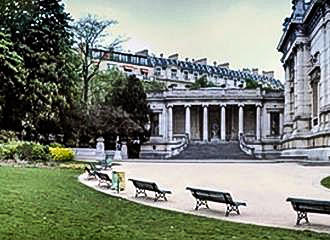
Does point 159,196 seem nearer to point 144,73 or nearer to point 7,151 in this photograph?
point 7,151

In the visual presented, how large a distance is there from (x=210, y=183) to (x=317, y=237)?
12980 millimetres

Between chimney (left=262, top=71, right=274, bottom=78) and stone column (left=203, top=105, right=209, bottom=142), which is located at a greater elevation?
chimney (left=262, top=71, right=274, bottom=78)

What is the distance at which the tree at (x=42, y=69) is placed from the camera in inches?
1704

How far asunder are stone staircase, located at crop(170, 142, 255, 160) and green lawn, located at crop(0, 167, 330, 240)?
44105mm

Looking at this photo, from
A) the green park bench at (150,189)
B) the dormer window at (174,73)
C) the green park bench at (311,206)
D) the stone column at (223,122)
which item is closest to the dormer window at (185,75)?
the dormer window at (174,73)

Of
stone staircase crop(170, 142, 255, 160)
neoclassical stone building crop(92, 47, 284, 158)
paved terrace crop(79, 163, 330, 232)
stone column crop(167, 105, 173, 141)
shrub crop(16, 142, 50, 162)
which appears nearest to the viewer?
paved terrace crop(79, 163, 330, 232)

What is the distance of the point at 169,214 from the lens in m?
14.0

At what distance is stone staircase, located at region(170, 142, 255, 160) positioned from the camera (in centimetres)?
6028

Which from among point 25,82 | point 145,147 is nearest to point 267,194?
point 25,82

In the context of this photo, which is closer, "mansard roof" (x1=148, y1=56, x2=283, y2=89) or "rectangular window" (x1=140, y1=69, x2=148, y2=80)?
"rectangular window" (x1=140, y1=69, x2=148, y2=80)

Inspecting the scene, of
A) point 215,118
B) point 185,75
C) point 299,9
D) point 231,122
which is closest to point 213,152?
point 231,122

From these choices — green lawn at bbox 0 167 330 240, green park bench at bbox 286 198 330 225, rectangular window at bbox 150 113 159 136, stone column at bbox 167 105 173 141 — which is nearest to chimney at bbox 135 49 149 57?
rectangular window at bbox 150 113 159 136

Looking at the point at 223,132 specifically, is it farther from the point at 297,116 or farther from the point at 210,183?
the point at 210,183

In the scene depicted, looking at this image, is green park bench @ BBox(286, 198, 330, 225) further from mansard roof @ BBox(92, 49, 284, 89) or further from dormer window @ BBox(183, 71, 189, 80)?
dormer window @ BBox(183, 71, 189, 80)
